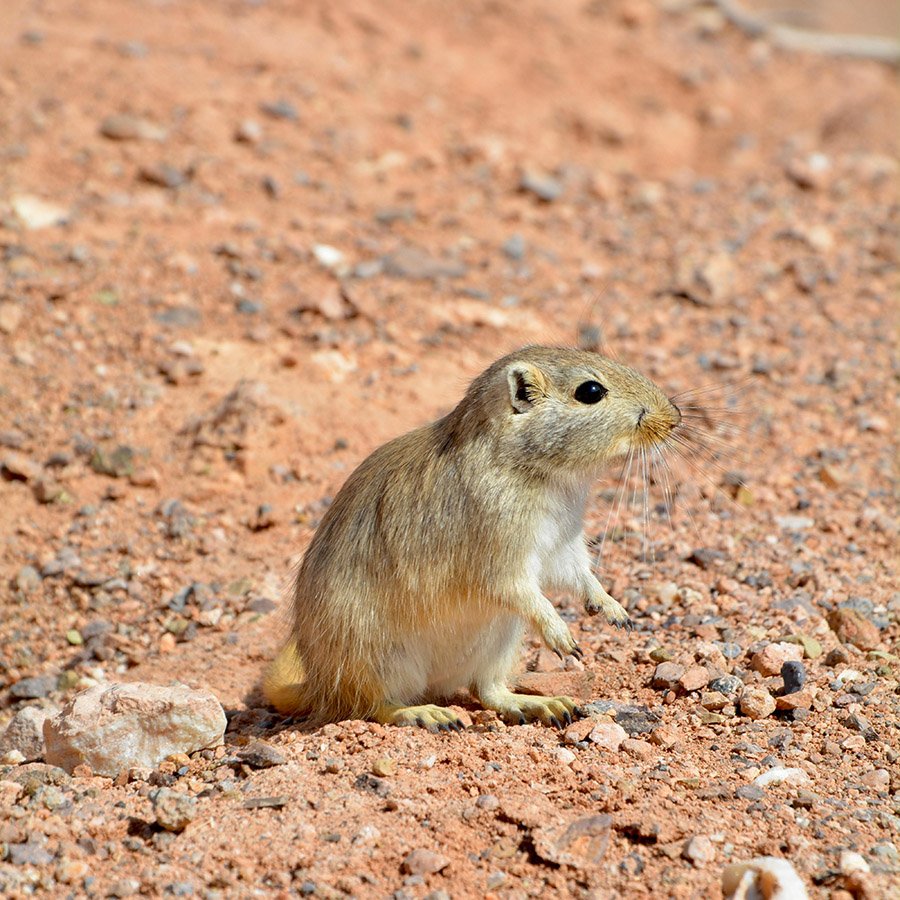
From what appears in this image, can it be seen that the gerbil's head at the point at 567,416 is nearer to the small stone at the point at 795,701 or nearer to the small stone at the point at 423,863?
the small stone at the point at 795,701

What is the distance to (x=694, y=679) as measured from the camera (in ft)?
16.2

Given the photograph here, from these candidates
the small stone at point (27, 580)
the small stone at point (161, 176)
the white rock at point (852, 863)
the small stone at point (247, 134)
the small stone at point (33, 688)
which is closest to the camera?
the white rock at point (852, 863)

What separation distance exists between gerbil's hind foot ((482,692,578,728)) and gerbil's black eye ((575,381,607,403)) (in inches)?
47.4

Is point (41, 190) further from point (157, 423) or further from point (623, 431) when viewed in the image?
point (623, 431)

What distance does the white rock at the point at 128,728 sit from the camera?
4.67 m

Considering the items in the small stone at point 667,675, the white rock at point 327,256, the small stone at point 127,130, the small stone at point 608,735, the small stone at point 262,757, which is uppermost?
the small stone at point 127,130

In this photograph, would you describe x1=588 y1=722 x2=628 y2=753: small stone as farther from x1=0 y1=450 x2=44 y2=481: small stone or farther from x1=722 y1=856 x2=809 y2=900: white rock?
x1=0 y1=450 x2=44 y2=481: small stone

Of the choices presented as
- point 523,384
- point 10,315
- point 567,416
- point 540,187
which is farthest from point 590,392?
point 540,187

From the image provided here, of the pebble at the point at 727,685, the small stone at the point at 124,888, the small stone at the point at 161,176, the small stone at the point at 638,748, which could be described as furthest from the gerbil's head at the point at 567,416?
the small stone at the point at 161,176

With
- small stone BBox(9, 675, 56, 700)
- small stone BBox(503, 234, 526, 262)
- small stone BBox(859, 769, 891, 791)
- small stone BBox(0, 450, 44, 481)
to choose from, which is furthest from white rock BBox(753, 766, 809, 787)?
small stone BBox(503, 234, 526, 262)

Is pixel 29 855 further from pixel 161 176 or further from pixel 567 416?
pixel 161 176

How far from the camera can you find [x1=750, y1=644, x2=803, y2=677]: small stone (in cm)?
502

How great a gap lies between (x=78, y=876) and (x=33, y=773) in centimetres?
86

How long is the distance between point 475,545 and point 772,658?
1307mm
